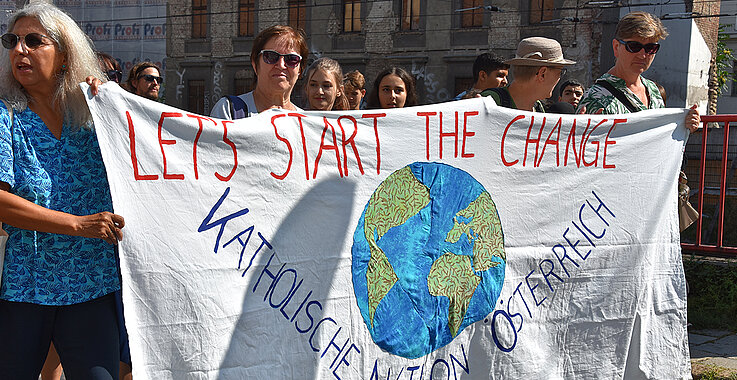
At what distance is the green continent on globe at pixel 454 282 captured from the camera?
10.2ft

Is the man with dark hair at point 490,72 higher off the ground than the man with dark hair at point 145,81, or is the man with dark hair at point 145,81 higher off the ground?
the man with dark hair at point 490,72

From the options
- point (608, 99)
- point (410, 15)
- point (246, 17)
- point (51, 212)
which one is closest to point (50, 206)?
point (51, 212)

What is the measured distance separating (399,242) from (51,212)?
51.9 inches

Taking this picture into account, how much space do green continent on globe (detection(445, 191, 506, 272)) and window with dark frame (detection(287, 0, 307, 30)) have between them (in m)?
21.7

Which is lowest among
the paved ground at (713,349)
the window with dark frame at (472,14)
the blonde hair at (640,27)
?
the paved ground at (713,349)

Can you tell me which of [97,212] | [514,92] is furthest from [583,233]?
[97,212]

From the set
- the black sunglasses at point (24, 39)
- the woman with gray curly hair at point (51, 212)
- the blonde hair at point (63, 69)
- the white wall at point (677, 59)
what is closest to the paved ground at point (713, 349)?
the woman with gray curly hair at point (51, 212)

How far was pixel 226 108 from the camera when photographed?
307 centimetres

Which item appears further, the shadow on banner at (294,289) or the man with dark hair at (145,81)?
the man with dark hair at (145,81)

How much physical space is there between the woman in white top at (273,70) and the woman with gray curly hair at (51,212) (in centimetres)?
79

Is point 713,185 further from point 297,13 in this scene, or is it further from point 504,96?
point 297,13

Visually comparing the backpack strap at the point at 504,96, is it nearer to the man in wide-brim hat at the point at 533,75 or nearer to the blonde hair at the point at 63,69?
the man in wide-brim hat at the point at 533,75

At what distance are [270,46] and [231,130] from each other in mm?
631

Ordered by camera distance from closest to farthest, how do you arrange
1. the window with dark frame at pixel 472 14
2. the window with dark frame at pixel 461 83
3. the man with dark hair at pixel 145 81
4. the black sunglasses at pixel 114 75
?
the black sunglasses at pixel 114 75
the man with dark hair at pixel 145 81
the window with dark frame at pixel 472 14
the window with dark frame at pixel 461 83
